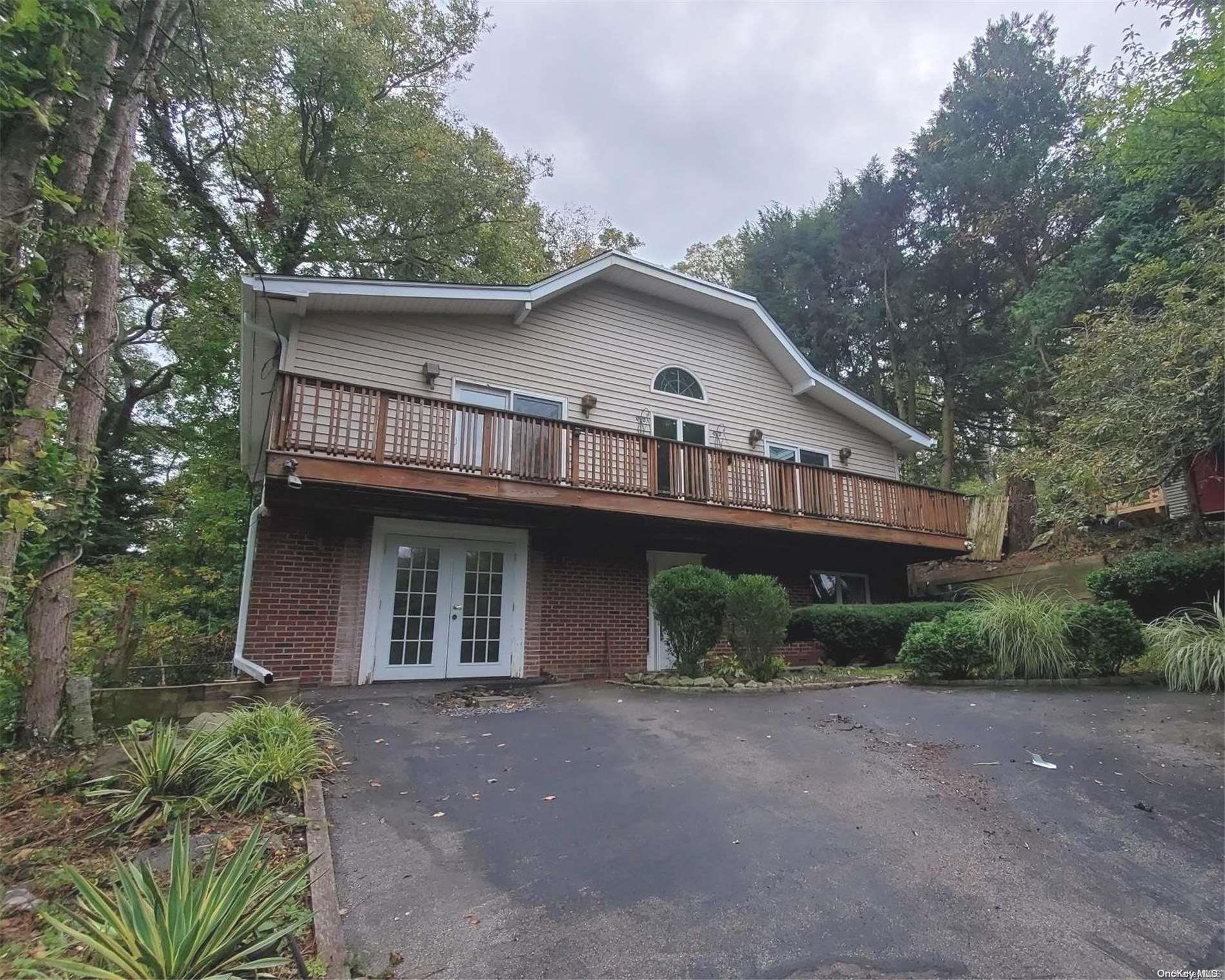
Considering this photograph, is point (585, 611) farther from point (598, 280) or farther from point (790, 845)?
point (790, 845)

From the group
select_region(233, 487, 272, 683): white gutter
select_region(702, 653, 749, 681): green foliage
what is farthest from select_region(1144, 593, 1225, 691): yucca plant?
select_region(233, 487, 272, 683): white gutter

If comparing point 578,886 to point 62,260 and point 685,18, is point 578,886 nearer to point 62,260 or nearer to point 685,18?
point 62,260

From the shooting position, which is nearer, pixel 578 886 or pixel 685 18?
pixel 578 886

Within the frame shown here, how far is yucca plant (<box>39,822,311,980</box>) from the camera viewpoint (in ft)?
6.74

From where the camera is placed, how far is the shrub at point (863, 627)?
996 cm

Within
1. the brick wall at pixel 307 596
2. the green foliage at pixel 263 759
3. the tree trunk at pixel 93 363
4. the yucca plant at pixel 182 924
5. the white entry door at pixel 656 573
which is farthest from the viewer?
the white entry door at pixel 656 573

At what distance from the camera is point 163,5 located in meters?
5.86

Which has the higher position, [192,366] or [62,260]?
[192,366]

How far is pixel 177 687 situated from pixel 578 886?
461cm

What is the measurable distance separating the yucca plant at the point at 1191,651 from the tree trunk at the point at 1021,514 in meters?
7.81

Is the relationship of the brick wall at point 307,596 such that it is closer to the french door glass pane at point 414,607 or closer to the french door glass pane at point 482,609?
the french door glass pane at point 414,607

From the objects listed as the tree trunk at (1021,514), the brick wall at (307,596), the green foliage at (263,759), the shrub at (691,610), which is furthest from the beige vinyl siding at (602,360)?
the green foliage at (263,759)

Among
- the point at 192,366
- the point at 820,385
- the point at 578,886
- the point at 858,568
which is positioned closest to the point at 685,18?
the point at 820,385

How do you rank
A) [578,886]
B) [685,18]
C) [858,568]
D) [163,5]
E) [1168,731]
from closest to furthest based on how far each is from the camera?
[578,886] → [1168,731] → [163,5] → [685,18] → [858,568]
